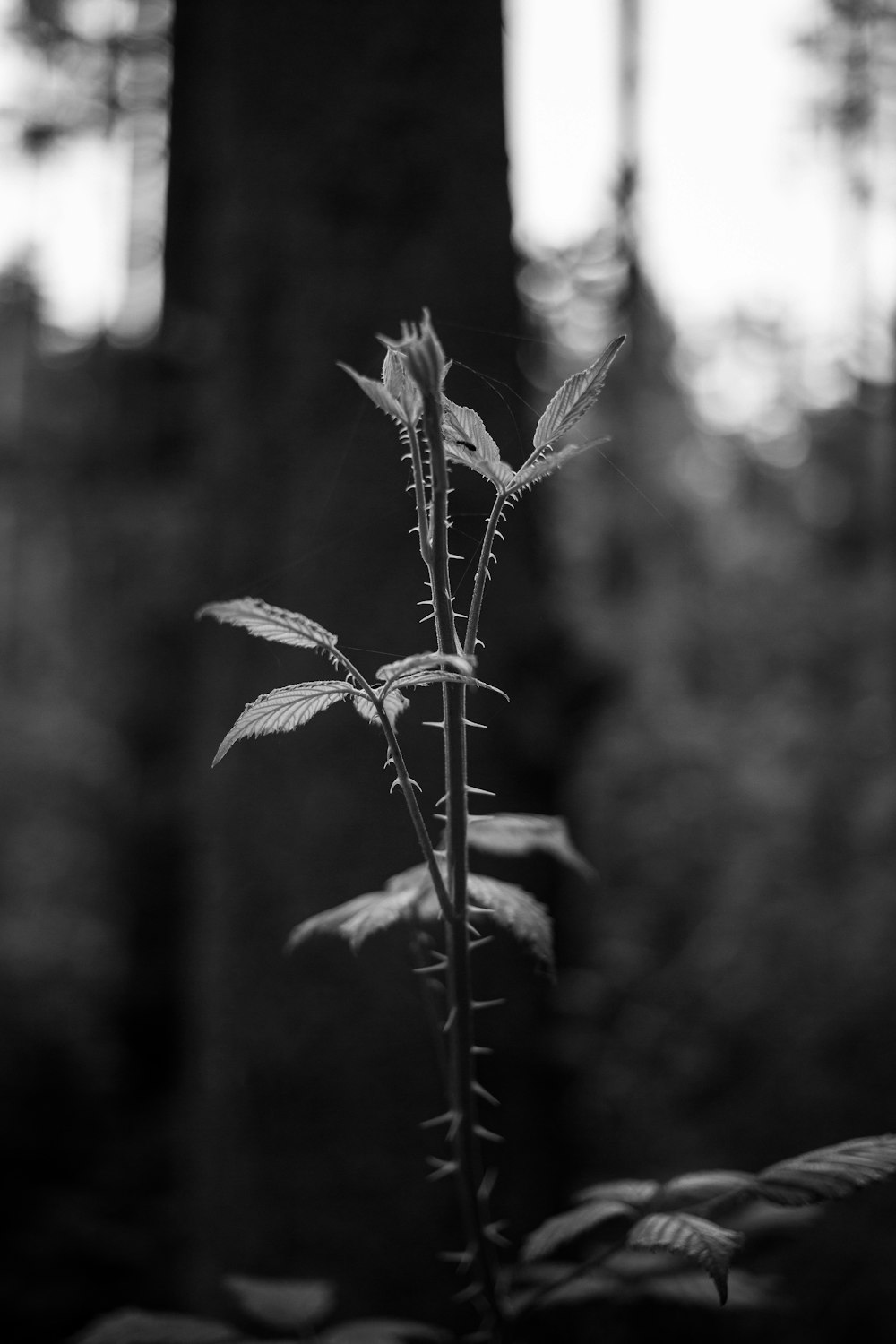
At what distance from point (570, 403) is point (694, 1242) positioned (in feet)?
2.03

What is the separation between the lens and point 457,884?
675 mm

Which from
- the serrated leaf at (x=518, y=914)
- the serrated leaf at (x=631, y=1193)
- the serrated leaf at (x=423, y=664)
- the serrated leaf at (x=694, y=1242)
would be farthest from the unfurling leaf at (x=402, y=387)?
the serrated leaf at (x=631, y=1193)

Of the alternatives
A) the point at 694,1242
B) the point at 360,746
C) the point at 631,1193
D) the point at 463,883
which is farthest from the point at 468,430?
the point at 360,746

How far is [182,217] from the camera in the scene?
4602 mm

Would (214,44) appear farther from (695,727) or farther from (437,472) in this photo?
(695,727)

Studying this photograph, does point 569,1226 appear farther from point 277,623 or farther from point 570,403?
point 570,403

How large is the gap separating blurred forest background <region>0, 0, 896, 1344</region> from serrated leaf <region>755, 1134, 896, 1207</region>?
2.08 feet

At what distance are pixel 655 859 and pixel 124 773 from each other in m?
3.34

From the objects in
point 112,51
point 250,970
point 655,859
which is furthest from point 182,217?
point 655,859

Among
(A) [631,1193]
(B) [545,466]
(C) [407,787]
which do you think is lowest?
(A) [631,1193]

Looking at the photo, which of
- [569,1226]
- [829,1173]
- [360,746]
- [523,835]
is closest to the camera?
[829,1173]

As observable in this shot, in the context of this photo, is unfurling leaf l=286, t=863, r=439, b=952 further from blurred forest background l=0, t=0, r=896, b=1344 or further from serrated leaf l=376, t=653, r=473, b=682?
blurred forest background l=0, t=0, r=896, b=1344

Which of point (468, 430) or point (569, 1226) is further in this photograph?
point (569, 1226)

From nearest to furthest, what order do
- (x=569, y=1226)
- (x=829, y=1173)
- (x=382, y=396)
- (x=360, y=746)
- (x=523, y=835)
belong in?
(x=382, y=396) < (x=829, y=1173) < (x=569, y=1226) < (x=523, y=835) < (x=360, y=746)
